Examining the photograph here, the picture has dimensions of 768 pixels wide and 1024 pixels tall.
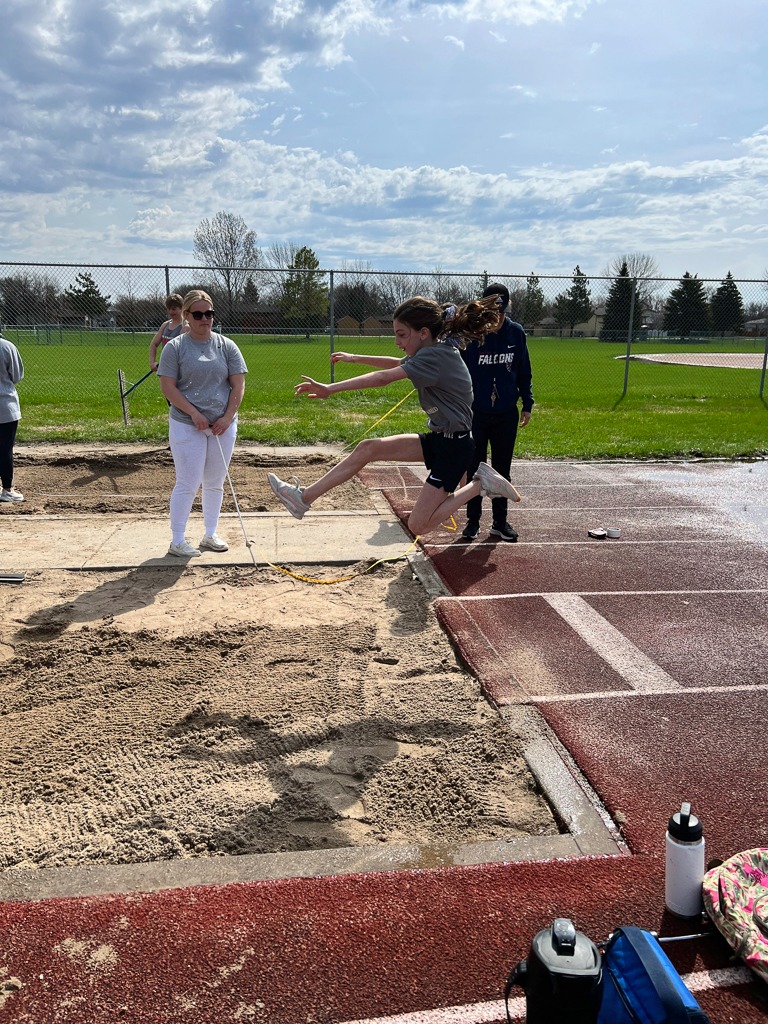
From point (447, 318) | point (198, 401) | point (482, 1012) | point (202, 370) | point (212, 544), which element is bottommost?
point (482, 1012)

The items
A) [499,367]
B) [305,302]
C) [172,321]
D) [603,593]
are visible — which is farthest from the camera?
[305,302]

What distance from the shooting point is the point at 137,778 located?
11.8ft

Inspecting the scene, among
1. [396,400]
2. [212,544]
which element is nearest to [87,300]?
[396,400]

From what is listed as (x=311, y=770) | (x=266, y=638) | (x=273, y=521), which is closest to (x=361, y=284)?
(x=273, y=521)

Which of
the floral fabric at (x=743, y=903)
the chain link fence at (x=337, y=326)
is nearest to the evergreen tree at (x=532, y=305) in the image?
the chain link fence at (x=337, y=326)

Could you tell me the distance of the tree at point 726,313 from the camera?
23469 mm

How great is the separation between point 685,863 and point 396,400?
16.3 m

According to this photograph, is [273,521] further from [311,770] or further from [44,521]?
[311,770]

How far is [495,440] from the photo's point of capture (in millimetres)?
7629

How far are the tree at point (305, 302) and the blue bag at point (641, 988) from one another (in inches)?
715

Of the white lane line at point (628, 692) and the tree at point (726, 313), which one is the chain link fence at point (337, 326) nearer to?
the tree at point (726, 313)

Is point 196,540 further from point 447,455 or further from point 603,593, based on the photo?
point 603,593

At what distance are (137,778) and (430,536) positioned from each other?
471cm

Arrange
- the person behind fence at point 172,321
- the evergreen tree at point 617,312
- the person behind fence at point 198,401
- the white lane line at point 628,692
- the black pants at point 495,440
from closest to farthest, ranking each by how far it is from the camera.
Answer: the white lane line at point 628,692
the person behind fence at point 198,401
the black pants at point 495,440
the person behind fence at point 172,321
the evergreen tree at point 617,312
